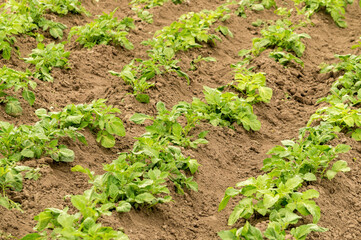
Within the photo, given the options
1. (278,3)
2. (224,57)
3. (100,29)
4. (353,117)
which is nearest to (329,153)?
(353,117)

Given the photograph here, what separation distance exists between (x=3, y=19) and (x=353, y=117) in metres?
4.25

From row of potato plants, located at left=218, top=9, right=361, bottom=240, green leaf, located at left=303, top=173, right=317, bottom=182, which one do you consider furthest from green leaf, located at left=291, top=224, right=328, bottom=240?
green leaf, located at left=303, top=173, right=317, bottom=182

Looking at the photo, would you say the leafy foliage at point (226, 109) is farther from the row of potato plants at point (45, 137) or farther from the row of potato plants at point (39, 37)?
the row of potato plants at point (39, 37)

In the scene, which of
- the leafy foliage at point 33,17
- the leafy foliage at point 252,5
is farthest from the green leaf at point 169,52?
the leafy foliage at point 252,5

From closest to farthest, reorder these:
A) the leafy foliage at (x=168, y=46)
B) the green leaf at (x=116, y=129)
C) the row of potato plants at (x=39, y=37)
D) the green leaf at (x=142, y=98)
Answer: the green leaf at (x=116, y=129)
the row of potato plants at (x=39, y=37)
the green leaf at (x=142, y=98)
the leafy foliage at (x=168, y=46)

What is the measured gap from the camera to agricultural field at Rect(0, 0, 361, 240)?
391 cm

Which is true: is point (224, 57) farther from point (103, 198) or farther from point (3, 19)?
point (103, 198)

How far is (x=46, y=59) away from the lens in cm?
609

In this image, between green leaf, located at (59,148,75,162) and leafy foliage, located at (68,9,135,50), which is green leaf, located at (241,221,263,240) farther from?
leafy foliage, located at (68,9,135,50)

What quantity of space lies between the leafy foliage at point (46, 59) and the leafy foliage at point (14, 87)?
52cm

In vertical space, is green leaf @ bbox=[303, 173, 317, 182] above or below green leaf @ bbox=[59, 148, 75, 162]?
below

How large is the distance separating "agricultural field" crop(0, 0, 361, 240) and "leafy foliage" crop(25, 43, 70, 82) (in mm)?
18

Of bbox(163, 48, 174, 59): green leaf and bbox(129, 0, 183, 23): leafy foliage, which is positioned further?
bbox(129, 0, 183, 23): leafy foliage

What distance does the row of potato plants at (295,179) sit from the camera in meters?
3.67
